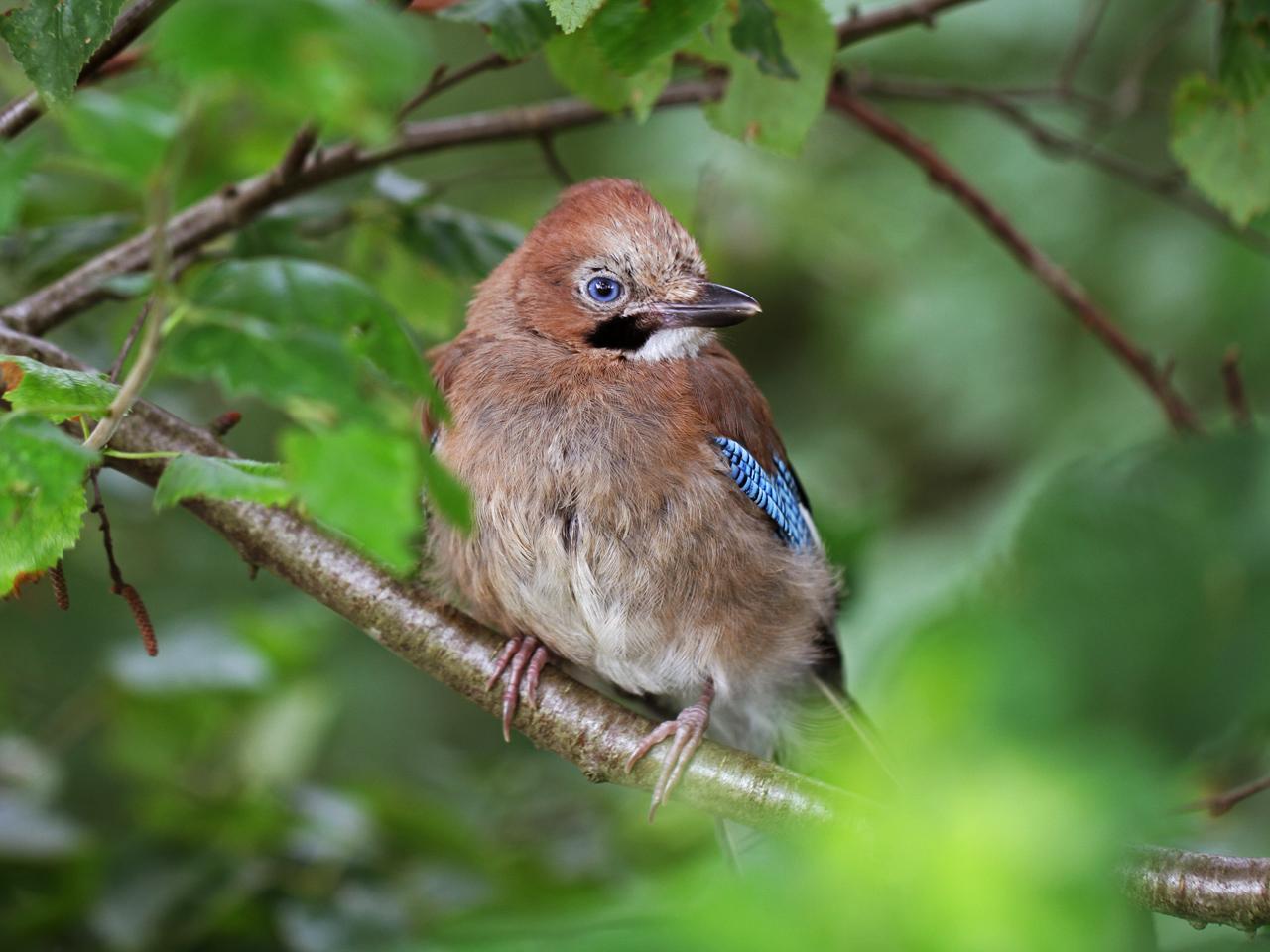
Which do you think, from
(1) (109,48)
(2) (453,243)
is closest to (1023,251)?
(2) (453,243)

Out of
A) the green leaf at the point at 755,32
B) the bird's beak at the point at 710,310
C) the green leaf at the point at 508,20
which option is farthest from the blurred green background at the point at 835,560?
the green leaf at the point at 755,32

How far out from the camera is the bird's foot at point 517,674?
2258mm

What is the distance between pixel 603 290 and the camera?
2.81 meters

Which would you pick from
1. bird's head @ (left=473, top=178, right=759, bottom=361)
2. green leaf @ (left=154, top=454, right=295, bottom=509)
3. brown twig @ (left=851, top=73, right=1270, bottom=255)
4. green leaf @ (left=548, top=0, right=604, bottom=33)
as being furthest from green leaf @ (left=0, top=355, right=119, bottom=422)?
brown twig @ (left=851, top=73, right=1270, bottom=255)

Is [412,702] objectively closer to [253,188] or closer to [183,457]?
[253,188]

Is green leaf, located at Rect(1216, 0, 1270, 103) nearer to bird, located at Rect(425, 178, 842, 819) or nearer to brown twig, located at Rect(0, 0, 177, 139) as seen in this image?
bird, located at Rect(425, 178, 842, 819)

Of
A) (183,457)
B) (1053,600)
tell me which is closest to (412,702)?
(183,457)

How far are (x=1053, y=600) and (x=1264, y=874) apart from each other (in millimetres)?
895

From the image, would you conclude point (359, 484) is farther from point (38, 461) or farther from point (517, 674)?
point (517, 674)

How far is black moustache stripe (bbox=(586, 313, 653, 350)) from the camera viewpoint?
2.80 m

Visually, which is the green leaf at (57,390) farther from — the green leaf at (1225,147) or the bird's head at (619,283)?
the green leaf at (1225,147)

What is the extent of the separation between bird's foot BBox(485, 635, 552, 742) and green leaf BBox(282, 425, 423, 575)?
1104 mm

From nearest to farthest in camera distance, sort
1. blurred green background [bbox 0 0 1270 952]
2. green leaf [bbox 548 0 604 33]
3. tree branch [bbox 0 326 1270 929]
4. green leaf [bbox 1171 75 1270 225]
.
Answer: blurred green background [bbox 0 0 1270 952]
green leaf [bbox 548 0 604 33]
tree branch [bbox 0 326 1270 929]
green leaf [bbox 1171 75 1270 225]

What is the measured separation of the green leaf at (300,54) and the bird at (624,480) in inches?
56.8
